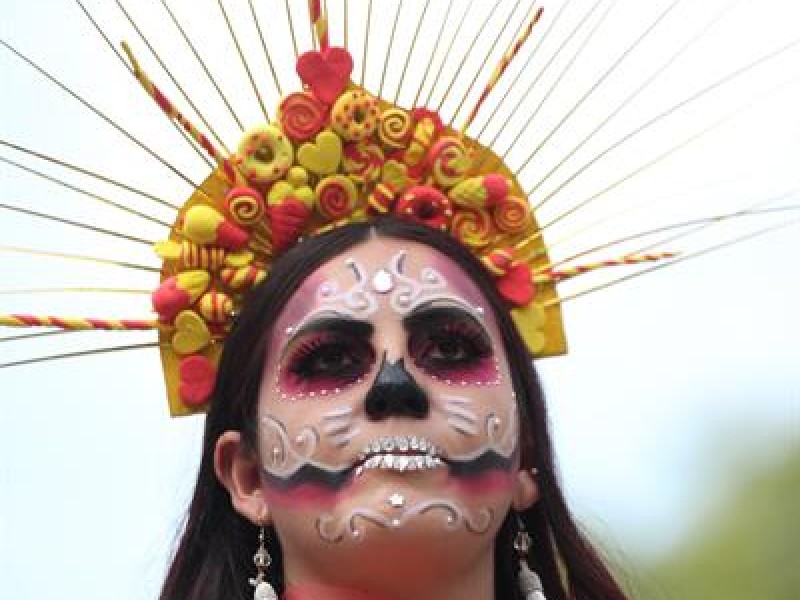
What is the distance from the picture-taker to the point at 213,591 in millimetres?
4645

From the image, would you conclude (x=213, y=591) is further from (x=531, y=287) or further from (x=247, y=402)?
(x=531, y=287)

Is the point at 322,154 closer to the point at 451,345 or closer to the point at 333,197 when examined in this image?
the point at 333,197

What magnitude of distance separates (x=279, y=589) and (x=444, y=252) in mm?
911

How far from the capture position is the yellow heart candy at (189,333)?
479 centimetres

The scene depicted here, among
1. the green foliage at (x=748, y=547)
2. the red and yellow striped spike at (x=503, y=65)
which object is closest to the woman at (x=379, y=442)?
the red and yellow striped spike at (x=503, y=65)

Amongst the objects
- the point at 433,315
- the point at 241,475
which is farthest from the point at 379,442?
the point at 241,475

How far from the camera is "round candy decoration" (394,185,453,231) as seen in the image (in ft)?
16.0

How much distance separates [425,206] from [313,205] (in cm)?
28

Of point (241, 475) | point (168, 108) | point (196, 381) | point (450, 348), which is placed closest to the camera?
point (450, 348)

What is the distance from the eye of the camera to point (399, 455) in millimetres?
4176

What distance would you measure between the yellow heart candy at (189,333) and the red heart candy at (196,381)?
0.03 meters

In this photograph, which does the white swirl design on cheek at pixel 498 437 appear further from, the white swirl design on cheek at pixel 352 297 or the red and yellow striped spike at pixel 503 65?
the red and yellow striped spike at pixel 503 65

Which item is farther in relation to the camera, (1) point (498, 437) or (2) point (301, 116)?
(2) point (301, 116)

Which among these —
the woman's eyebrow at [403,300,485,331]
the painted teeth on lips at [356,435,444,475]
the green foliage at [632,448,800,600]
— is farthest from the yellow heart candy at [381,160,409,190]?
the green foliage at [632,448,800,600]
